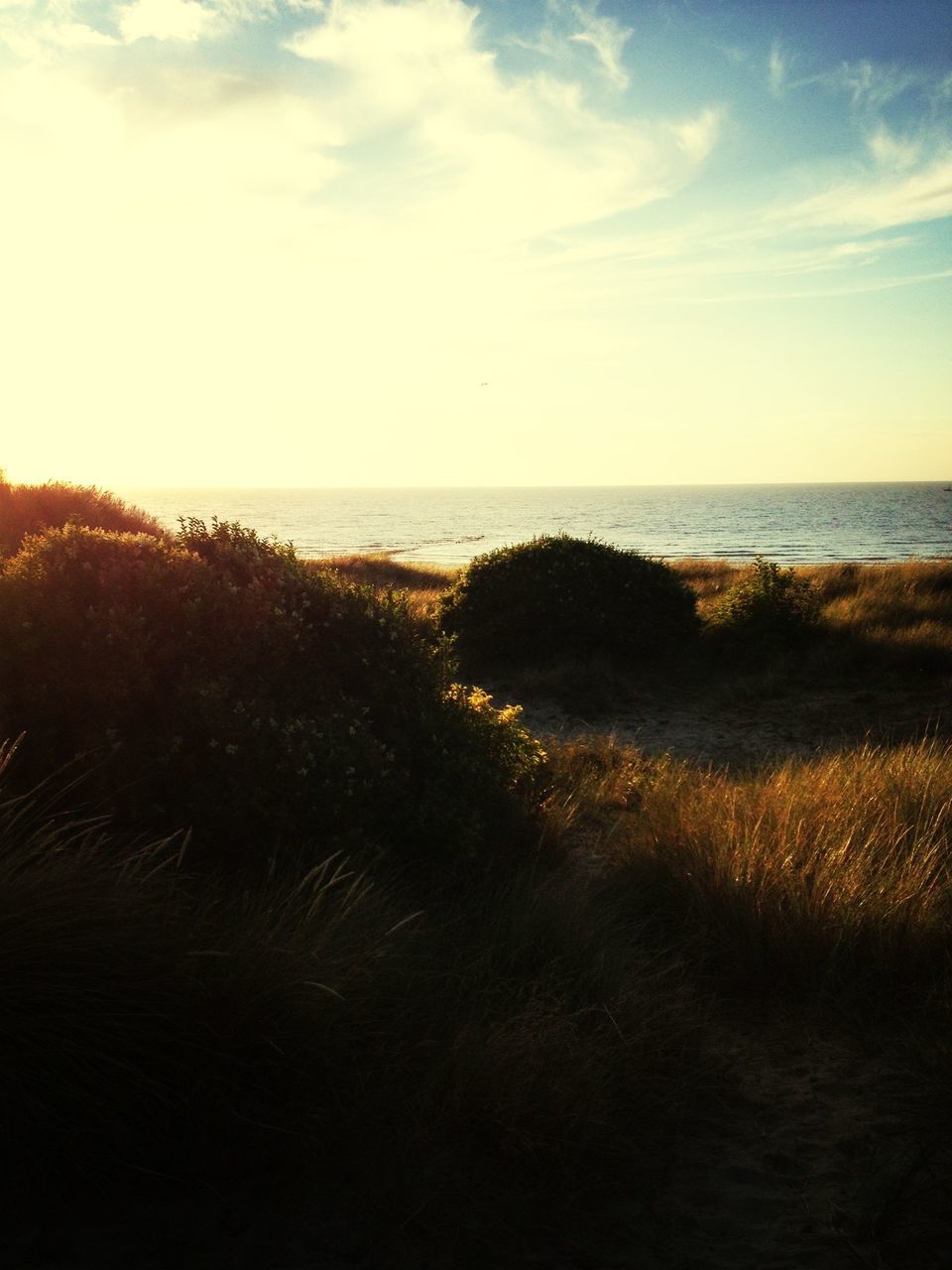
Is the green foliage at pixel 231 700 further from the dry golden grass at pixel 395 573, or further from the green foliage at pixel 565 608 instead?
the dry golden grass at pixel 395 573

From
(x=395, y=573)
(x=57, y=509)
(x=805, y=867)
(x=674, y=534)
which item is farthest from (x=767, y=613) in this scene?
(x=674, y=534)

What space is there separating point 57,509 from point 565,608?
7.27 metres

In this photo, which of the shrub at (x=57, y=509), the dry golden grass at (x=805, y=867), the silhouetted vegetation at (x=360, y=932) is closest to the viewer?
the silhouetted vegetation at (x=360, y=932)

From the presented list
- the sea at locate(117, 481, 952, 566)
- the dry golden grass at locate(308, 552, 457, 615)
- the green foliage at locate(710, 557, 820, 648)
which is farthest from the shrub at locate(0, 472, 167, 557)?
the sea at locate(117, 481, 952, 566)

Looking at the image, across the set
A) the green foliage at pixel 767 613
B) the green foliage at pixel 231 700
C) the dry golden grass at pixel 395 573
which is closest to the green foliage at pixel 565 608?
the green foliage at pixel 767 613

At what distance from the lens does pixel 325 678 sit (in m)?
5.84

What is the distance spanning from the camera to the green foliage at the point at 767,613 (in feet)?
47.6

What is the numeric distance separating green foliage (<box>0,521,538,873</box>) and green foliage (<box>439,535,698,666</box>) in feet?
25.4

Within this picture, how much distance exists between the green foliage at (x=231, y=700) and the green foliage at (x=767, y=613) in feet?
29.7

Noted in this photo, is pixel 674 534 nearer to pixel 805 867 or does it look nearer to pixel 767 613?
pixel 767 613

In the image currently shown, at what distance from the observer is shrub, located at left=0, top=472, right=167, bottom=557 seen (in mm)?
12101

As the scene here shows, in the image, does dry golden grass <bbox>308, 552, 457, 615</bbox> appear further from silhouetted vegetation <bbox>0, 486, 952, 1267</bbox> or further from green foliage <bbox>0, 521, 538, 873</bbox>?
green foliage <bbox>0, 521, 538, 873</bbox>

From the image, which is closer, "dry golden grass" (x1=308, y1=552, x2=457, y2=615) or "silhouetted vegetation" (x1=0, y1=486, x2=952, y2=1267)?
"silhouetted vegetation" (x1=0, y1=486, x2=952, y2=1267)

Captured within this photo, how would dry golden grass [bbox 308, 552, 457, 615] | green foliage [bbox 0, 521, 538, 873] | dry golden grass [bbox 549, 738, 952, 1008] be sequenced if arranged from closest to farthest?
1. dry golden grass [bbox 549, 738, 952, 1008]
2. green foliage [bbox 0, 521, 538, 873]
3. dry golden grass [bbox 308, 552, 457, 615]
